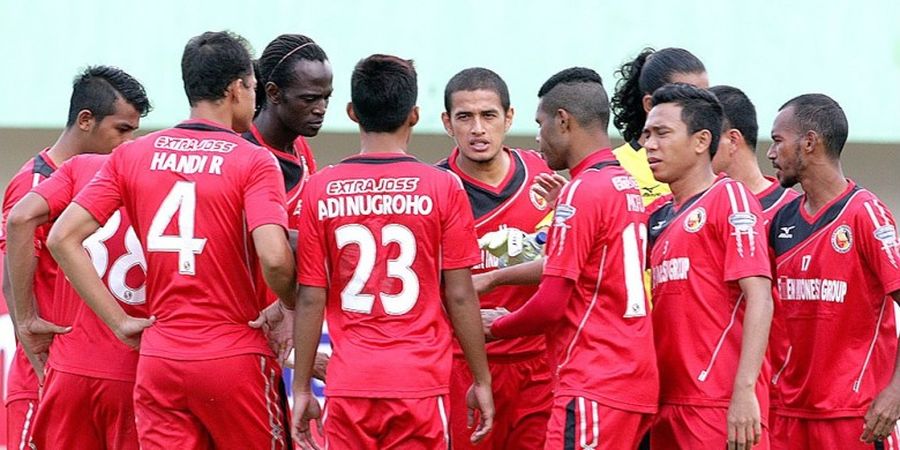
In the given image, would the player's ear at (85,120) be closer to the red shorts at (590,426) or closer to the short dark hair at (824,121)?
the red shorts at (590,426)

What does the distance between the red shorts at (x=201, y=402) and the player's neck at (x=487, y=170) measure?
1589 millimetres

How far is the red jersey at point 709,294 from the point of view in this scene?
5.73 meters

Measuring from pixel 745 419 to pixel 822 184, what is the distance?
4.82 feet


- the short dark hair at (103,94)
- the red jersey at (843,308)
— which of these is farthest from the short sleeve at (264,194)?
the red jersey at (843,308)

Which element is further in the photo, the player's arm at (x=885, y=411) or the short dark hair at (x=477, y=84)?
the short dark hair at (x=477, y=84)

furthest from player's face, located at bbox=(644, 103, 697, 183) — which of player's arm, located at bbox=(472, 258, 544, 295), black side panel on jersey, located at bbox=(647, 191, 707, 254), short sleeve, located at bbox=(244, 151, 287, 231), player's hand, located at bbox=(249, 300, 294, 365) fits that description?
player's hand, located at bbox=(249, 300, 294, 365)

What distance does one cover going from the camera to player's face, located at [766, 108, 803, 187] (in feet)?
21.5

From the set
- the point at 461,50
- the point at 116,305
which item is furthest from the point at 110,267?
the point at 461,50

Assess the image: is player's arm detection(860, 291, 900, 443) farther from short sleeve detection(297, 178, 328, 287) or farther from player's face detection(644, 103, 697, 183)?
short sleeve detection(297, 178, 328, 287)

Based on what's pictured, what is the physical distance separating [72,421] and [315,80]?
6.30 feet

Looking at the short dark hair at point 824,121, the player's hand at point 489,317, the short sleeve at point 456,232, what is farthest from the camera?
the short dark hair at point 824,121

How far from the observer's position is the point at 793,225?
6555 millimetres

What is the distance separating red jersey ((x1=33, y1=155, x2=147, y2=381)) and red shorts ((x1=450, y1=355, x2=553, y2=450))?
1548 mm

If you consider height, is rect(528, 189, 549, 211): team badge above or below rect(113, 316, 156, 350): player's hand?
above
